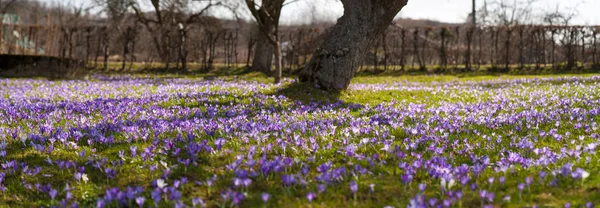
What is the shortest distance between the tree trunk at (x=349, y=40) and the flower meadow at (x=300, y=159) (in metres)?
3.33

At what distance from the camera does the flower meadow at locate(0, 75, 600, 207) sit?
393 cm

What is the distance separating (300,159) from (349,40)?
7232 millimetres

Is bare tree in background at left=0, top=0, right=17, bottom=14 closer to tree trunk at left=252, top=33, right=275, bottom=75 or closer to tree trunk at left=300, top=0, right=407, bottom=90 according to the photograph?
tree trunk at left=252, top=33, right=275, bottom=75

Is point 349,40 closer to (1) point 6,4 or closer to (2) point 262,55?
(2) point 262,55

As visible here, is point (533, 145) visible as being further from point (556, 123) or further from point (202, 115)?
point (202, 115)

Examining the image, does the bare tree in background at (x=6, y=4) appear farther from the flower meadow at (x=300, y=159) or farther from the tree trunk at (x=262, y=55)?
the flower meadow at (x=300, y=159)

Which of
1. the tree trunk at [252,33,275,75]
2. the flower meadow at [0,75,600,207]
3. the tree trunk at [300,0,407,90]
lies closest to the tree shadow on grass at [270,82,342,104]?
the tree trunk at [300,0,407,90]

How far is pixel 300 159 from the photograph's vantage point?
16.8 feet

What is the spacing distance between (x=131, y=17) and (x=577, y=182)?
45.0 meters

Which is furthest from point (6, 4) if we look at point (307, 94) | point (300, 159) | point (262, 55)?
point (300, 159)

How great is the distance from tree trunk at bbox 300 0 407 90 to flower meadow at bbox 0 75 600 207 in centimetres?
333

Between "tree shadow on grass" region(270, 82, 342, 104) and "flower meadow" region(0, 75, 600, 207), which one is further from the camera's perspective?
"tree shadow on grass" region(270, 82, 342, 104)

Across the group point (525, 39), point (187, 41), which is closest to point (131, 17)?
point (187, 41)

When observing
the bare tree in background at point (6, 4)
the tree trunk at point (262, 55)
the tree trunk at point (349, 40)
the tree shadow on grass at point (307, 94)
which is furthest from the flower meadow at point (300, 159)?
the bare tree in background at point (6, 4)
